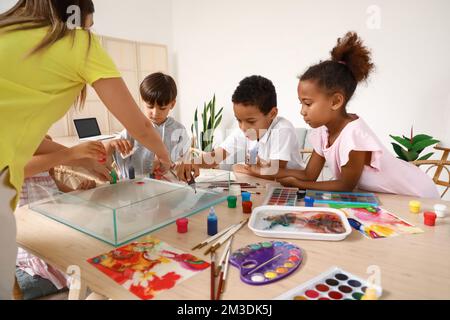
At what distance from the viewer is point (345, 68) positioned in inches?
54.1

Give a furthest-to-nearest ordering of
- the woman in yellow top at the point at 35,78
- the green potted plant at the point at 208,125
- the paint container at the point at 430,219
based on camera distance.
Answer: the green potted plant at the point at 208,125 → the paint container at the point at 430,219 → the woman in yellow top at the point at 35,78

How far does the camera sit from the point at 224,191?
1294mm

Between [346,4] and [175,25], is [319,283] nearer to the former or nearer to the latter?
[346,4]

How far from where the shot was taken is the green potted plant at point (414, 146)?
262cm

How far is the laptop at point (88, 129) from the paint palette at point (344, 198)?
8.60 feet

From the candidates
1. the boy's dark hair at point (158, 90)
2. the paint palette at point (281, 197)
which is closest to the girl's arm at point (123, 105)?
the paint palette at point (281, 197)

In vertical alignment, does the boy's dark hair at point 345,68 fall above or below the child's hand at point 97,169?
above

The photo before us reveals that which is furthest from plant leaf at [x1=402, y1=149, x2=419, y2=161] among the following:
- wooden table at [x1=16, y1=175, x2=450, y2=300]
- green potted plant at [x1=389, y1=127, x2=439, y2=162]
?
wooden table at [x1=16, y1=175, x2=450, y2=300]

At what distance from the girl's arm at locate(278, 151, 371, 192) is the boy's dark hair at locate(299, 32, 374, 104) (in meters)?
0.25

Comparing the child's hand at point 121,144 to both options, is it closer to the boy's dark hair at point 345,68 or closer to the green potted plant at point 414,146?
the boy's dark hair at point 345,68
